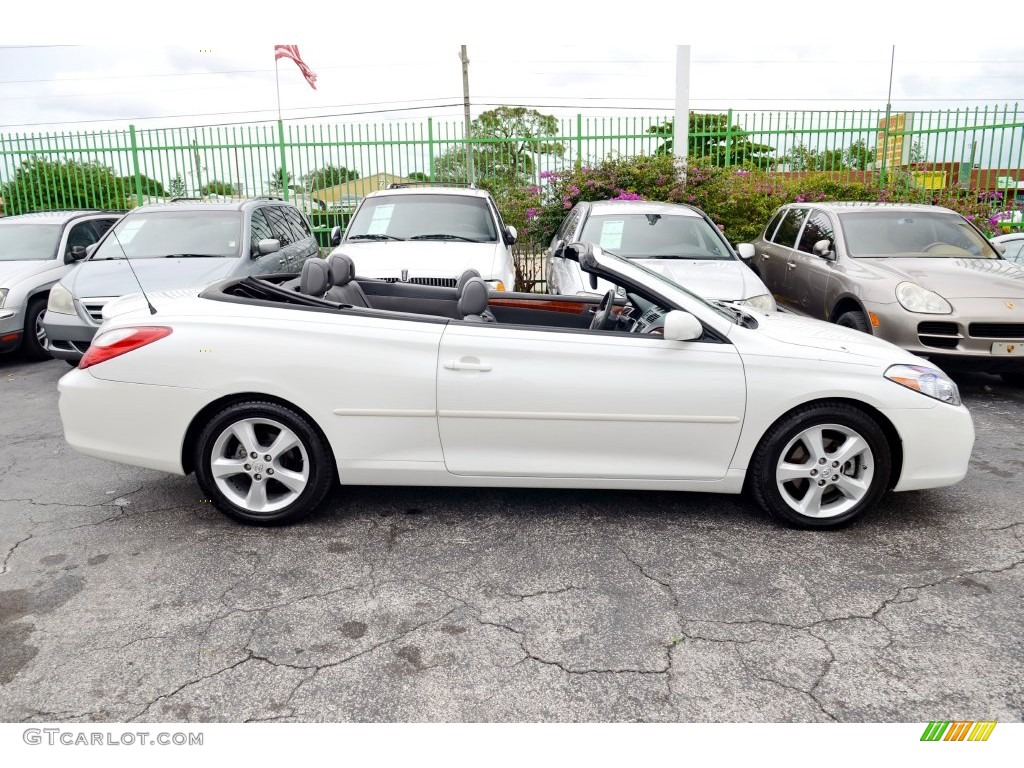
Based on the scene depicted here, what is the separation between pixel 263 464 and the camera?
3918 millimetres

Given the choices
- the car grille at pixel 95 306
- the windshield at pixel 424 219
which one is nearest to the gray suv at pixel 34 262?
the car grille at pixel 95 306

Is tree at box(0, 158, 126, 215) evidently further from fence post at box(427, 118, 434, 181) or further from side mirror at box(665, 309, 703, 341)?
side mirror at box(665, 309, 703, 341)

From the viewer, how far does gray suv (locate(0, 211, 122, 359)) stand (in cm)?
805

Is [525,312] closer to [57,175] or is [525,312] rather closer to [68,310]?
[68,310]

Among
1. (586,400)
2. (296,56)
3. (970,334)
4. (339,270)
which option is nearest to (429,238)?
(339,270)

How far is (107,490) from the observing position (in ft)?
15.1

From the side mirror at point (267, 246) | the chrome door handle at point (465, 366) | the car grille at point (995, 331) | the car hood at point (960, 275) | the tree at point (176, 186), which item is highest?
the tree at point (176, 186)

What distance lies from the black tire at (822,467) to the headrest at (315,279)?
2.57 meters

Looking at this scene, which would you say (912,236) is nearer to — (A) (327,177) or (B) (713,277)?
(B) (713,277)

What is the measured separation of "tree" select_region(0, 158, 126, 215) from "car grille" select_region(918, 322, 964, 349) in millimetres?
13458

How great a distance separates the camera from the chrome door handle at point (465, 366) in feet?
12.4

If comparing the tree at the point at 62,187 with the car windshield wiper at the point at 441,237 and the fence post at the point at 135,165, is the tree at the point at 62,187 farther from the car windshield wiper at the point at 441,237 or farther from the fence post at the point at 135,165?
the car windshield wiper at the point at 441,237

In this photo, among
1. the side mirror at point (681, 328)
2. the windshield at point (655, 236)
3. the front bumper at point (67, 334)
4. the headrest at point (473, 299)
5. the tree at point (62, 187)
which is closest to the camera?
the side mirror at point (681, 328)

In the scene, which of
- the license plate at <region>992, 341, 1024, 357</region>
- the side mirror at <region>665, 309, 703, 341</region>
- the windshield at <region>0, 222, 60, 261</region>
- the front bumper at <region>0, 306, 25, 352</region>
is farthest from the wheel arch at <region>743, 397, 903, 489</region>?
the windshield at <region>0, 222, 60, 261</region>
